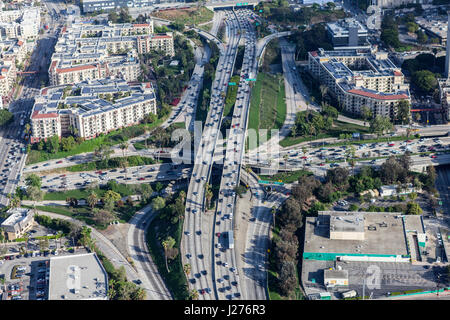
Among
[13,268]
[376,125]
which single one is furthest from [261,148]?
[13,268]

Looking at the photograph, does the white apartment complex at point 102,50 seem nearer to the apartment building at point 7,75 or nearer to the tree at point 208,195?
the apartment building at point 7,75

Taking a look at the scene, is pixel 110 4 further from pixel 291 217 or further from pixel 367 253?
pixel 367 253

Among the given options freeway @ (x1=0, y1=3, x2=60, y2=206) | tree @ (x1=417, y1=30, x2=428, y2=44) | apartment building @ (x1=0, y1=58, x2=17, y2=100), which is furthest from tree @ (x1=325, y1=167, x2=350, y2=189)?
apartment building @ (x1=0, y1=58, x2=17, y2=100)

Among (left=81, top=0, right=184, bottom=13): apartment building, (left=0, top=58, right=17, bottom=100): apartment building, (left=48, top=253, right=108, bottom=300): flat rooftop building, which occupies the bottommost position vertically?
(left=48, top=253, right=108, bottom=300): flat rooftop building

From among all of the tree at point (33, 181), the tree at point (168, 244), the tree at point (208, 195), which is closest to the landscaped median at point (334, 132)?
the tree at point (208, 195)

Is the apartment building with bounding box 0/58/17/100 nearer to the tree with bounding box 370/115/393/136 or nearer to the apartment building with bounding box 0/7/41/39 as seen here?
the apartment building with bounding box 0/7/41/39

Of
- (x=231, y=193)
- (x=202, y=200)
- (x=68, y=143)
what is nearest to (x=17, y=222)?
(x=68, y=143)

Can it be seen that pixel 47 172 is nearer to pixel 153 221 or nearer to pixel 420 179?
→ pixel 153 221

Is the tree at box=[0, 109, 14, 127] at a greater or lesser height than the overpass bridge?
lesser
